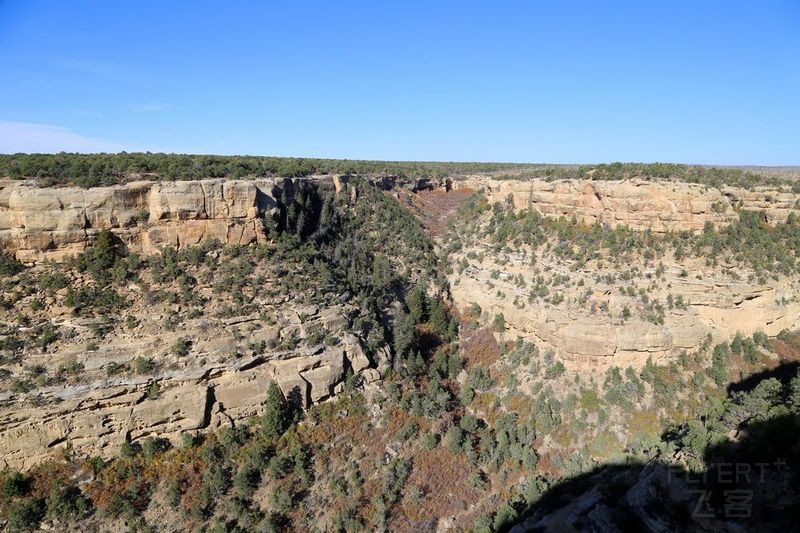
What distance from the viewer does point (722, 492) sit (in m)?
15.4

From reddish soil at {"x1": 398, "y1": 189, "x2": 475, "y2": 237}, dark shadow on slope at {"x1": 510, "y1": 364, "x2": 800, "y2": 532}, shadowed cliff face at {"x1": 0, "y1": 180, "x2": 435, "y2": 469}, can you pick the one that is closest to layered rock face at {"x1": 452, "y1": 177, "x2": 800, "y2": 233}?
dark shadow on slope at {"x1": 510, "y1": 364, "x2": 800, "y2": 532}

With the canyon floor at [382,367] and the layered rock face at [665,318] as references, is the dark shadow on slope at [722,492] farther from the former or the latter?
the layered rock face at [665,318]

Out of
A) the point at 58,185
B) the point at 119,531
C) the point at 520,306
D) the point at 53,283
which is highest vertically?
the point at 58,185

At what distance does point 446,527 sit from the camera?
80.6 feet

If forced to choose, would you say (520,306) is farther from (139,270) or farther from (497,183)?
(139,270)

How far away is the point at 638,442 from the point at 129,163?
4139cm

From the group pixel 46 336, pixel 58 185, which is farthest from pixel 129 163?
pixel 46 336

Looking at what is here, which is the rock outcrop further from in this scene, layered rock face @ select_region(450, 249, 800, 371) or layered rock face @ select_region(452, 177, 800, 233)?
layered rock face @ select_region(452, 177, 800, 233)

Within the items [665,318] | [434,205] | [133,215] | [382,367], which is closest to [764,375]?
[665,318]

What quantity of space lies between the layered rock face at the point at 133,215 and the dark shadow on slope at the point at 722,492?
27.6 metres

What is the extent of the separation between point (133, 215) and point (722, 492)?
3460 cm

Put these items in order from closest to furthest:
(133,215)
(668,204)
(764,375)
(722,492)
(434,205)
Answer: (722,492) → (764,375) → (133,215) → (668,204) → (434,205)

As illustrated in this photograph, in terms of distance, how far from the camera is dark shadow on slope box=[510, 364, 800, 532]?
14344 mm

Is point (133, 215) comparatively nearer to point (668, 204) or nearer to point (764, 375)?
point (668, 204)
